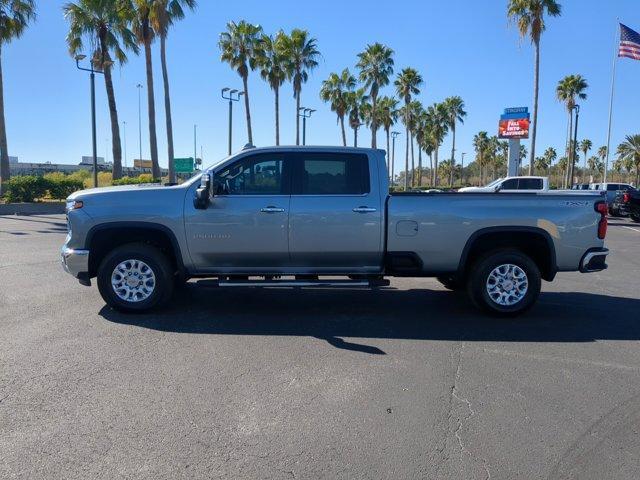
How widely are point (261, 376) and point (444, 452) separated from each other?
5.87 ft

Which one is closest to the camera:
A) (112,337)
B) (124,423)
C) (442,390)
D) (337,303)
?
(124,423)

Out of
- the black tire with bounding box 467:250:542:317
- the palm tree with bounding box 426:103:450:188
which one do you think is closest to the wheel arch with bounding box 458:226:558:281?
the black tire with bounding box 467:250:542:317

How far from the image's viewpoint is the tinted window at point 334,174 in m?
6.38

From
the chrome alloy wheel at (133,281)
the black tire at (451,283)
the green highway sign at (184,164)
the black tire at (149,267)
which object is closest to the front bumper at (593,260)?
the black tire at (451,283)

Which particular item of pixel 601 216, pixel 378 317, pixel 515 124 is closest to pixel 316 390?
pixel 378 317

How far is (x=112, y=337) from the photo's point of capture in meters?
5.54

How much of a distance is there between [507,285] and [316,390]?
330 centimetres

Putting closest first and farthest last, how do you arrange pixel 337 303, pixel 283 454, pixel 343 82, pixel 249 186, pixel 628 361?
A: pixel 283 454 → pixel 628 361 → pixel 249 186 → pixel 337 303 → pixel 343 82

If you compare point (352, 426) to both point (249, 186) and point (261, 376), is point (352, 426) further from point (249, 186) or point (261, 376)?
point (249, 186)

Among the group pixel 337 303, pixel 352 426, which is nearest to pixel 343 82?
pixel 337 303

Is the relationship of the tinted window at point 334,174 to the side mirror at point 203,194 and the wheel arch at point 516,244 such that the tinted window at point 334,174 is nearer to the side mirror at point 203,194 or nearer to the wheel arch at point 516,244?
the side mirror at point 203,194

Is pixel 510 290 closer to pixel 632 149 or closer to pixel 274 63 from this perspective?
A: pixel 274 63

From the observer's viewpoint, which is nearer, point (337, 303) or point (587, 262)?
point (587, 262)

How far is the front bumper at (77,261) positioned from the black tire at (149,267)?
177mm
